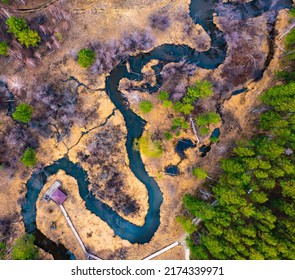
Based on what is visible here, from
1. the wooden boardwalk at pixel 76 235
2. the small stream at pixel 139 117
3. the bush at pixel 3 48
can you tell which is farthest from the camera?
the small stream at pixel 139 117

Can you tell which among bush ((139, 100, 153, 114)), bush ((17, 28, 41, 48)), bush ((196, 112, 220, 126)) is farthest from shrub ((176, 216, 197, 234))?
bush ((17, 28, 41, 48))

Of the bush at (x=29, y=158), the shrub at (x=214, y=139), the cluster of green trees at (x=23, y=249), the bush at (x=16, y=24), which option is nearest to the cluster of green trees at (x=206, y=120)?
the shrub at (x=214, y=139)

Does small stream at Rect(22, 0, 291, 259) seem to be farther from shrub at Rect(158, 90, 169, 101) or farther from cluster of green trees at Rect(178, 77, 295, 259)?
cluster of green trees at Rect(178, 77, 295, 259)

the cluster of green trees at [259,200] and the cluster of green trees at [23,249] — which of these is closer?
the cluster of green trees at [259,200]

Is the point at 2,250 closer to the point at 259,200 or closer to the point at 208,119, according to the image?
the point at 208,119

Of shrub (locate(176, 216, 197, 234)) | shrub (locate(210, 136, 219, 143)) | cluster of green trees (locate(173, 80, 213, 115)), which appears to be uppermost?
cluster of green trees (locate(173, 80, 213, 115))

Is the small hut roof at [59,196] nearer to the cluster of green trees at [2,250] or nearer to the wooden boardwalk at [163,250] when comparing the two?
the cluster of green trees at [2,250]
